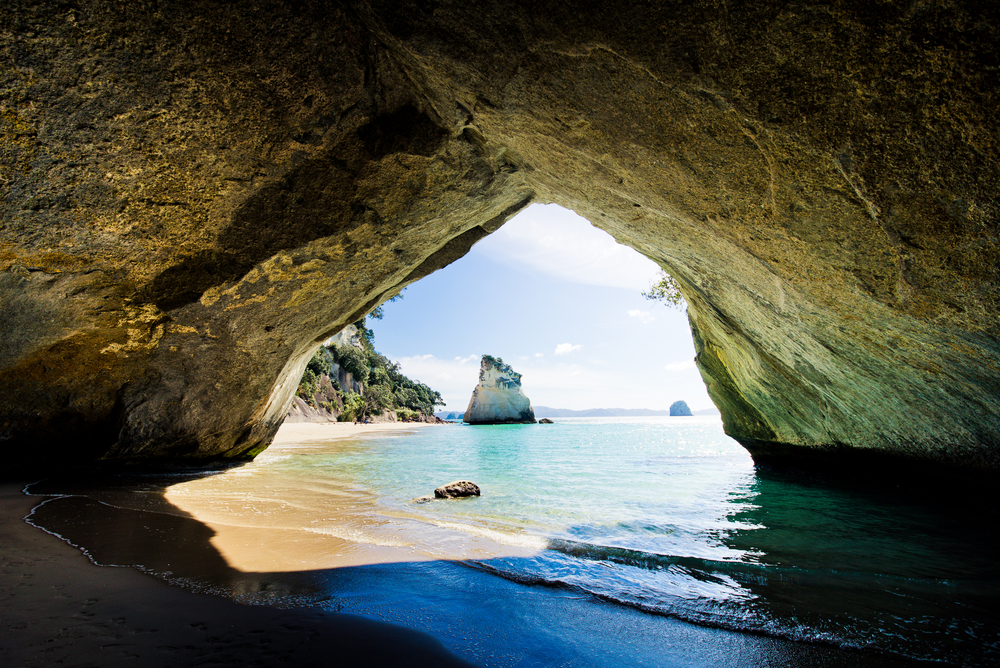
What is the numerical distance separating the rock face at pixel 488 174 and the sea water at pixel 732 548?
1.40m

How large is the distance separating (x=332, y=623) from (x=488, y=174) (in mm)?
4686

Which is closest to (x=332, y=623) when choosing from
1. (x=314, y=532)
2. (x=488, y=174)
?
(x=314, y=532)

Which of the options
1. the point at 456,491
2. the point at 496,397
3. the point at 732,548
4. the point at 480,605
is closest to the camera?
the point at 480,605

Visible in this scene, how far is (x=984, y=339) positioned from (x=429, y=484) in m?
7.43

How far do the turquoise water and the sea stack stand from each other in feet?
154

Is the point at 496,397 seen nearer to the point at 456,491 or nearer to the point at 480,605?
the point at 456,491

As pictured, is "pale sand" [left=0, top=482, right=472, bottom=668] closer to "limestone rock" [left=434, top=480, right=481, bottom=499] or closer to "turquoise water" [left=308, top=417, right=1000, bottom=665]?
"turquoise water" [left=308, top=417, right=1000, bottom=665]

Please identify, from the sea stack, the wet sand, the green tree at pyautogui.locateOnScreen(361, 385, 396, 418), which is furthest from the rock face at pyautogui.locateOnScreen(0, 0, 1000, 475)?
the sea stack

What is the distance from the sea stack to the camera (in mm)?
54688

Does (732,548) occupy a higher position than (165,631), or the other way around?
(165,631)

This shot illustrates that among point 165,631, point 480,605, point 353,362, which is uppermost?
point 353,362

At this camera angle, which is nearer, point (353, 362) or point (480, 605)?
point (480, 605)

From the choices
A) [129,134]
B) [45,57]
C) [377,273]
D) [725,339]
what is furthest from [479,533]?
[725,339]

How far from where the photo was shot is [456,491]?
21.0ft
